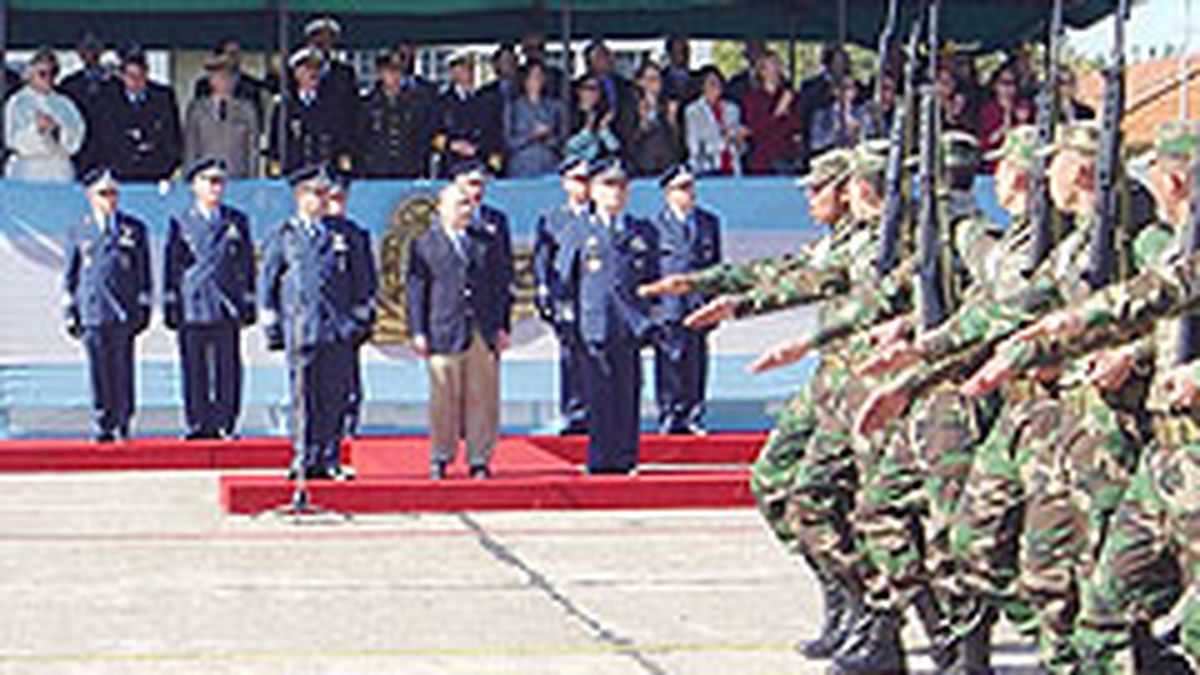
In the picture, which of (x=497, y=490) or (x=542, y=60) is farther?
(x=542, y=60)

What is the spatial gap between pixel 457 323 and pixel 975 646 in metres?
7.67

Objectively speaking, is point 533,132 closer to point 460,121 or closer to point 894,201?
point 460,121

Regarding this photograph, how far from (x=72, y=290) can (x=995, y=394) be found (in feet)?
34.3

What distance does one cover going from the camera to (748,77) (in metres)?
21.6

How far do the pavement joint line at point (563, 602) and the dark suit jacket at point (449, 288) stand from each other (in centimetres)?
140

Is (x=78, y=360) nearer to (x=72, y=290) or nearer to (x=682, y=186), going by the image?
(x=72, y=290)

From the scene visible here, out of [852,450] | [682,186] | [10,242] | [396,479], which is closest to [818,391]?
[852,450]

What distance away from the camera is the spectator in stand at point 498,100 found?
1989 centimetres

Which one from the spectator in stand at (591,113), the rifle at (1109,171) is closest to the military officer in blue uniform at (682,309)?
the spectator in stand at (591,113)

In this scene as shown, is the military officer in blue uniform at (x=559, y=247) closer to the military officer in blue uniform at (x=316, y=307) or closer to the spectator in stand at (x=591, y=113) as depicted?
the military officer in blue uniform at (x=316, y=307)

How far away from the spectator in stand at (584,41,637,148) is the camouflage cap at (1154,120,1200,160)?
12979 mm

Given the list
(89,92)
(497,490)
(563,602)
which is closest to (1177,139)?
(563,602)

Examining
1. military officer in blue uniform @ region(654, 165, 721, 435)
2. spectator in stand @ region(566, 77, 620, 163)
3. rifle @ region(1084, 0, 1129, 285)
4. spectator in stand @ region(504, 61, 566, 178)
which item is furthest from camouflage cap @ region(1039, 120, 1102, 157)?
spectator in stand @ region(504, 61, 566, 178)

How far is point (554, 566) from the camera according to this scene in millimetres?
13031
